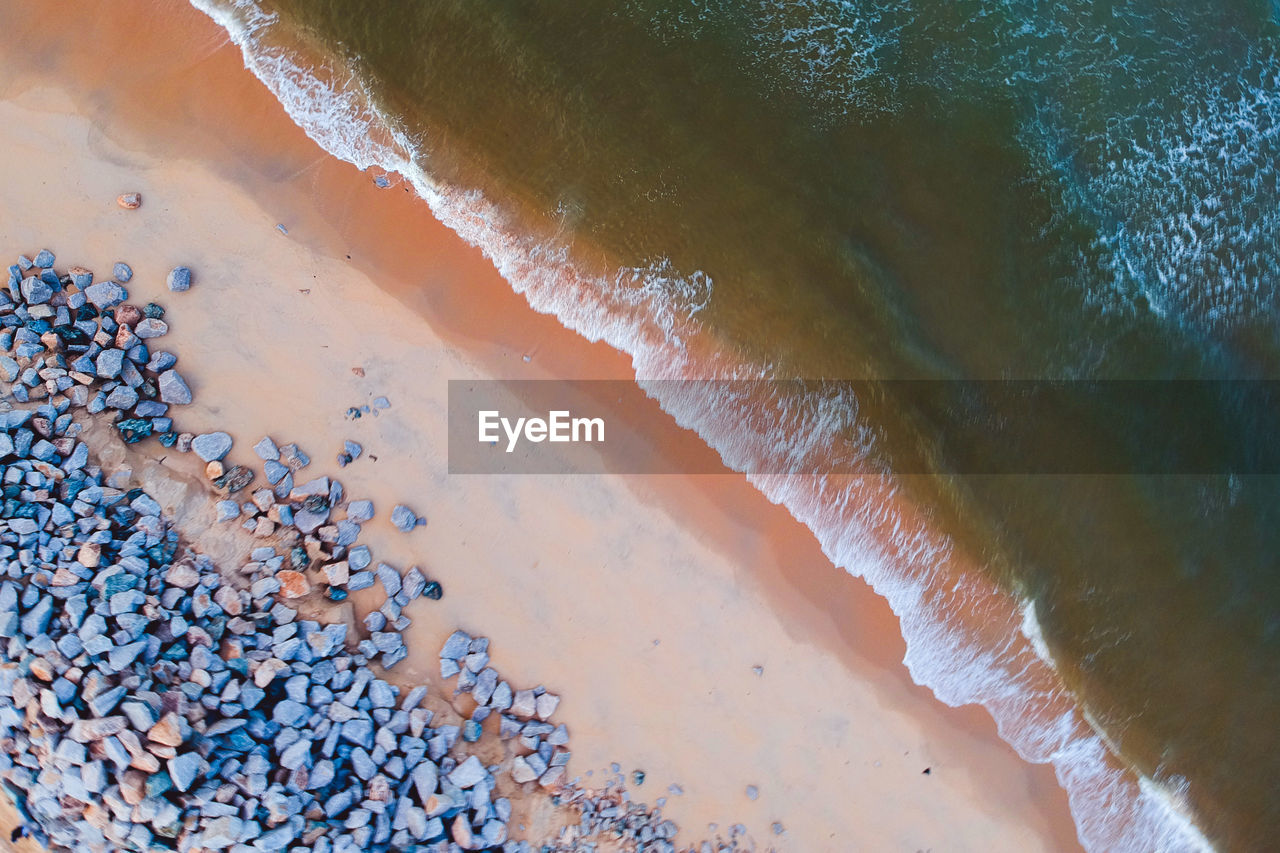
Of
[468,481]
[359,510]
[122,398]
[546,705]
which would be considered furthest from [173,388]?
[546,705]

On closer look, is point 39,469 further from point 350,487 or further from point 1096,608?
point 1096,608

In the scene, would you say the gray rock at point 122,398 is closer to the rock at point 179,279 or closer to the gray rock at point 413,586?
the rock at point 179,279

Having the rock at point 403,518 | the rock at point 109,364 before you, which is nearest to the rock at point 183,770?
the rock at point 403,518

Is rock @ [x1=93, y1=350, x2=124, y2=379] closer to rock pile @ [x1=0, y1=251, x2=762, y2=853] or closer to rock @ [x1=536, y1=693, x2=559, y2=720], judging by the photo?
rock pile @ [x1=0, y1=251, x2=762, y2=853]

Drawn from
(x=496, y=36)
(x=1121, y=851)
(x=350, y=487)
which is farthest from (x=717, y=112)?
(x=1121, y=851)

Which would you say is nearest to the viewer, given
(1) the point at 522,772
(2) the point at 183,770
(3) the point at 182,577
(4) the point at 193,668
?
(2) the point at 183,770

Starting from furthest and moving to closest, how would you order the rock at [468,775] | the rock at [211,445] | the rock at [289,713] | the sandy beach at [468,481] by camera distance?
the sandy beach at [468,481]
the rock at [211,445]
the rock at [468,775]
the rock at [289,713]

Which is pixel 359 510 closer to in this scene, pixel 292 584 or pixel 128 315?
pixel 292 584
